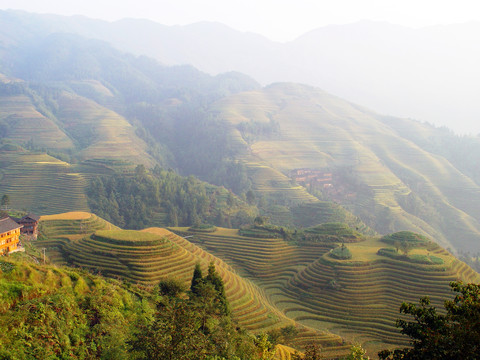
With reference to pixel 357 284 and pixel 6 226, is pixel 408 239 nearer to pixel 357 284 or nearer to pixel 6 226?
pixel 357 284

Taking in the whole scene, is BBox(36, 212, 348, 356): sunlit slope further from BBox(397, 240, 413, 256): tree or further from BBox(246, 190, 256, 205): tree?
BBox(246, 190, 256, 205): tree

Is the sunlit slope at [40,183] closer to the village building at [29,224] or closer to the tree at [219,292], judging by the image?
the village building at [29,224]

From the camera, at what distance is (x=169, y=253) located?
3803 centimetres

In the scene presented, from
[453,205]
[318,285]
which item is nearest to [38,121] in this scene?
[318,285]

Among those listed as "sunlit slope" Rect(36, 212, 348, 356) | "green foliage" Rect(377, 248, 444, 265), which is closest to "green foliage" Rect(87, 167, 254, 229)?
"sunlit slope" Rect(36, 212, 348, 356)

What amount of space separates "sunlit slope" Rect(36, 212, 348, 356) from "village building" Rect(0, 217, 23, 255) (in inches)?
214

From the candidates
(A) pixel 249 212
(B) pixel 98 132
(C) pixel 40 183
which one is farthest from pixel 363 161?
(C) pixel 40 183

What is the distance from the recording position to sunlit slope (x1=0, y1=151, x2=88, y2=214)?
217 feet

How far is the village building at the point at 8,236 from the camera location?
29906mm

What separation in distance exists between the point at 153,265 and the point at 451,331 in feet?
92.1

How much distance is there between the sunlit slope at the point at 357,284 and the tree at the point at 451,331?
20.1m

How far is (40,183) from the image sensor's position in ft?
232

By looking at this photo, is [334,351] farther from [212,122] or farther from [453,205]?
[212,122]

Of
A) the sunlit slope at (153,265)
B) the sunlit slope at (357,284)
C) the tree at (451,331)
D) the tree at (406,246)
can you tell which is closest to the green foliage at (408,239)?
the tree at (406,246)
